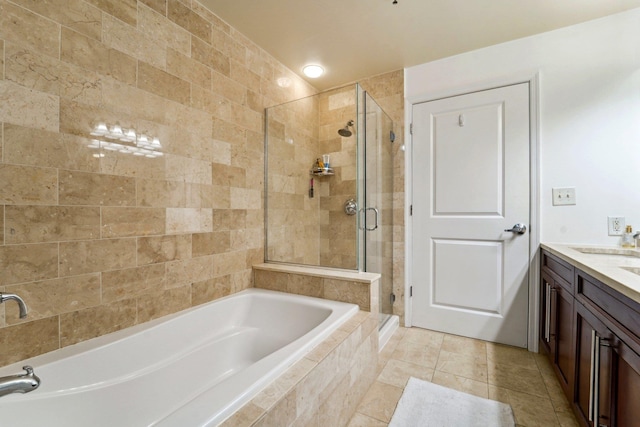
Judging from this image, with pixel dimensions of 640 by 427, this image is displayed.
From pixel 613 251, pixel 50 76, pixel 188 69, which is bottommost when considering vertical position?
pixel 613 251

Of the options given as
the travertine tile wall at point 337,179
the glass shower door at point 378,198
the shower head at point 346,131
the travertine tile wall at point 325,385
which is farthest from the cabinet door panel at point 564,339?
the shower head at point 346,131

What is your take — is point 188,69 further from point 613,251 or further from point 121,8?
point 613,251

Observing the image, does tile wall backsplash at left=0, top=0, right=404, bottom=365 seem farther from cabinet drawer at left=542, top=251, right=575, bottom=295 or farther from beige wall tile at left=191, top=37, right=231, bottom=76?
cabinet drawer at left=542, top=251, right=575, bottom=295

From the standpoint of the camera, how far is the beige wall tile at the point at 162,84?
147cm

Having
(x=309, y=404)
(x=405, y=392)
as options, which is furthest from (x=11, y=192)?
(x=405, y=392)

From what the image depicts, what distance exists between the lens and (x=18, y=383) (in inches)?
31.1

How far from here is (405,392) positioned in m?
1.61

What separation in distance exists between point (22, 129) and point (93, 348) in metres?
0.95

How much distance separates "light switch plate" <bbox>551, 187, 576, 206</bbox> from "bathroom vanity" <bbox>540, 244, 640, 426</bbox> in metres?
0.35

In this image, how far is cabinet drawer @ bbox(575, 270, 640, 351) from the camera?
2.83 ft

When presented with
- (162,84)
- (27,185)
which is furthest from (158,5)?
(27,185)

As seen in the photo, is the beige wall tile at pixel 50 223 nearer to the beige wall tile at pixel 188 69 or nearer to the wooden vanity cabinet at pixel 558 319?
the beige wall tile at pixel 188 69

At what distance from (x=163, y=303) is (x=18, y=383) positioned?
768 millimetres

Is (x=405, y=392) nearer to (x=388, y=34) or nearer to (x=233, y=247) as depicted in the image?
(x=233, y=247)
